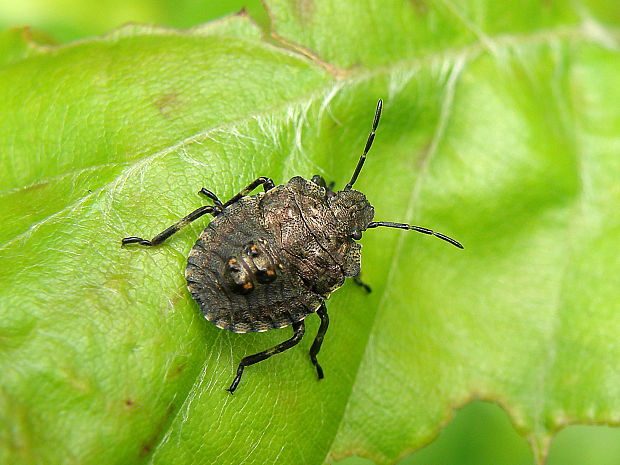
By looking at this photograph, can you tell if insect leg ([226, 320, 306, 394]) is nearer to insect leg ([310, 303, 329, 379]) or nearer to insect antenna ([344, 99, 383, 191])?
insect leg ([310, 303, 329, 379])

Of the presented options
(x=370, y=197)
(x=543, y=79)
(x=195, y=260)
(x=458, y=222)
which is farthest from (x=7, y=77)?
(x=543, y=79)

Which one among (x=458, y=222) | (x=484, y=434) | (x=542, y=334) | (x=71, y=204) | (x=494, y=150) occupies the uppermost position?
(x=71, y=204)

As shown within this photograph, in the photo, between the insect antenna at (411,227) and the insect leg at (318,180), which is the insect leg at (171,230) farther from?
the insect antenna at (411,227)

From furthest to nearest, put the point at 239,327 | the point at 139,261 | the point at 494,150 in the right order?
the point at 494,150 < the point at 239,327 < the point at 139,261

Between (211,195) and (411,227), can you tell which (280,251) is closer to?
(211,195)

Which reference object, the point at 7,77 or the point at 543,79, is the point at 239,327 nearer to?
the point at 7,77

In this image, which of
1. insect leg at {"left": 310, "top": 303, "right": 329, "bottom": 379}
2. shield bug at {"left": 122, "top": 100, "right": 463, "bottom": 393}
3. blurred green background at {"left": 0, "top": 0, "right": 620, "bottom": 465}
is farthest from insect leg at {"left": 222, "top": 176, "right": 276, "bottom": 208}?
blurred green background at {"left": 0, "top": 0, "right": 620, "bottom": 465}
